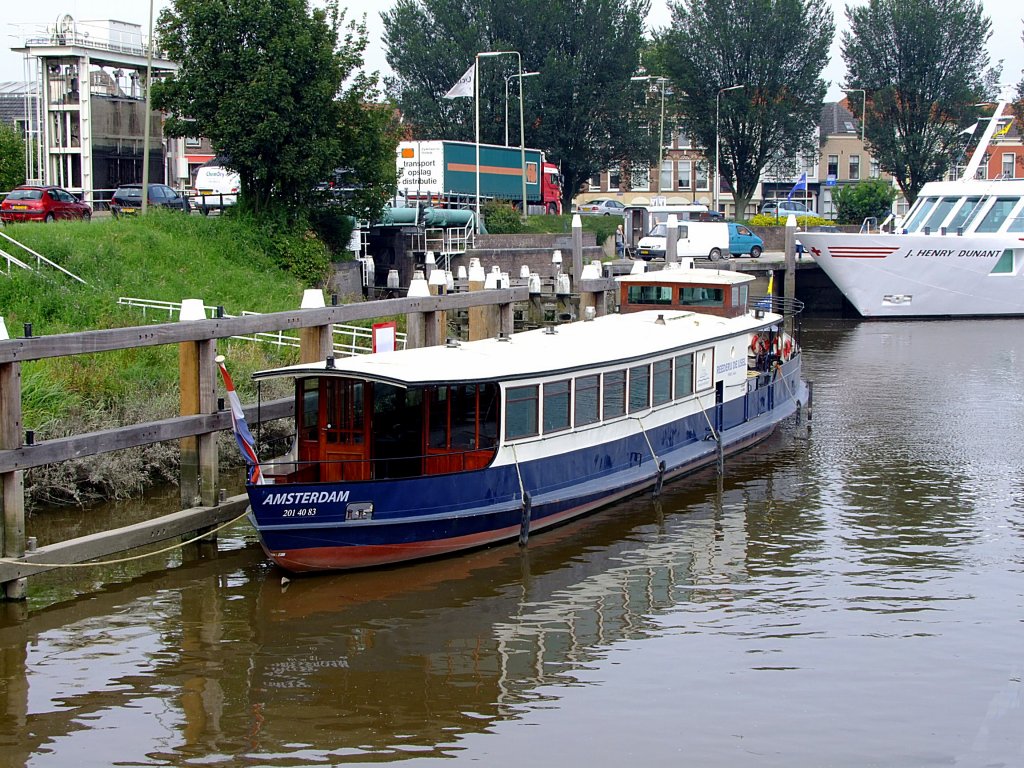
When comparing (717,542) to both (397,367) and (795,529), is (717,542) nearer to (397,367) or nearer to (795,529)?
(795,529)

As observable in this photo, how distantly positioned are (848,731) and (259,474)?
25.3 ft

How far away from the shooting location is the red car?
36.0 m

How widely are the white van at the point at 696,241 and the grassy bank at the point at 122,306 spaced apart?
19484 millimetres

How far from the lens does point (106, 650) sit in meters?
14.3

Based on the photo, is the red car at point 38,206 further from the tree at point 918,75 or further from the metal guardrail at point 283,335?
the tree at point 918,75

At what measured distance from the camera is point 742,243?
5403 centimetres

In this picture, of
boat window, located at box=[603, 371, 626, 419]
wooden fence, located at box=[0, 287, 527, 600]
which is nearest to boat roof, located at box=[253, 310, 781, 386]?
boat window, located at box=[603, 371, 626, 419]

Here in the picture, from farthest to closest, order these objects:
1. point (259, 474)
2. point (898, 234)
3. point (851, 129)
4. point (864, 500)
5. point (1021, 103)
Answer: point (851, 129), point (1021, 103), point (898, 234), point (864, 500), point (259, 474)

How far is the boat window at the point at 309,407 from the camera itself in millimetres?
17281

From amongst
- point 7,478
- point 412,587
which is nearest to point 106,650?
point 7,478

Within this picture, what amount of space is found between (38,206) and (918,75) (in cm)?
5467

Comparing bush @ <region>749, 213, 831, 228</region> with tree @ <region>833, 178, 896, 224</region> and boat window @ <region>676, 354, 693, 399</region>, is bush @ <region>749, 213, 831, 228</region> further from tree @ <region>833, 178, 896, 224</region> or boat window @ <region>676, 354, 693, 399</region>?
boat window @ <region>676, 354, 693, 399</region>

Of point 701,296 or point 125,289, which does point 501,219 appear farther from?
point 701,296

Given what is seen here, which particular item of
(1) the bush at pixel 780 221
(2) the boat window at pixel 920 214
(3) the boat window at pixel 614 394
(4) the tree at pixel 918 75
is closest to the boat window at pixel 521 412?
(3) the boat window at pixel 614 394
